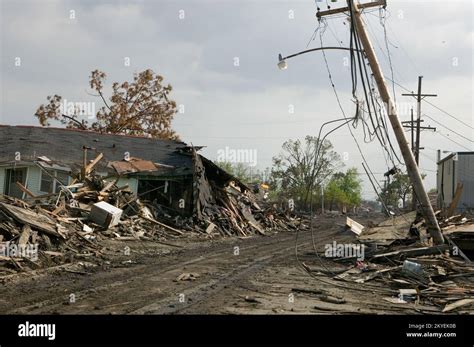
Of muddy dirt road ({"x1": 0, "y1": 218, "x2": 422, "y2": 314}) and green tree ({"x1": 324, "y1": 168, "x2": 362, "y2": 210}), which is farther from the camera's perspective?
green tree ({"x1": 324, "y1": 168, "x2": 362, "y2": 210})

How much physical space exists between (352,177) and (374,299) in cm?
10084

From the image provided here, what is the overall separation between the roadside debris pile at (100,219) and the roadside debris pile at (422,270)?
8127 mm

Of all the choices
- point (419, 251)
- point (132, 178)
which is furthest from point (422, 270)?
point (132, 178)

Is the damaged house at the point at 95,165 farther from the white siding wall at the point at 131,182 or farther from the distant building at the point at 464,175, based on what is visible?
the distant building at the point at 464,175

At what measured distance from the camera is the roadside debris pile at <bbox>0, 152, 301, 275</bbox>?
43.4ft

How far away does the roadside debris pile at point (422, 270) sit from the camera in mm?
9359

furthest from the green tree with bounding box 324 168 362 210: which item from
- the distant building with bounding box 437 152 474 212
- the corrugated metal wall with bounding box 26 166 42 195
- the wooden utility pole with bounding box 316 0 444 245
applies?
the wooden utility pole with bounding box 316 0 444 245

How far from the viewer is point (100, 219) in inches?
747

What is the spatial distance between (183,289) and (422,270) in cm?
558

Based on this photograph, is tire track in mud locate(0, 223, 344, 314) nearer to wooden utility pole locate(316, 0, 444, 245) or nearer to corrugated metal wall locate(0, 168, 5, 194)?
wooden utility pole locate(316, 0, 444, 245)

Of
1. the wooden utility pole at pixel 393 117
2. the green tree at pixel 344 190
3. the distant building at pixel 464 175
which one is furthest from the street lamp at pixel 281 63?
the green tree at pixel 344 190

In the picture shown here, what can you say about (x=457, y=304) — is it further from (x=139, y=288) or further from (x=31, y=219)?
(x=31, y=219)

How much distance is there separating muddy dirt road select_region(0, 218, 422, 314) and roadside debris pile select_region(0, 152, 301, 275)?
4.07 feet
